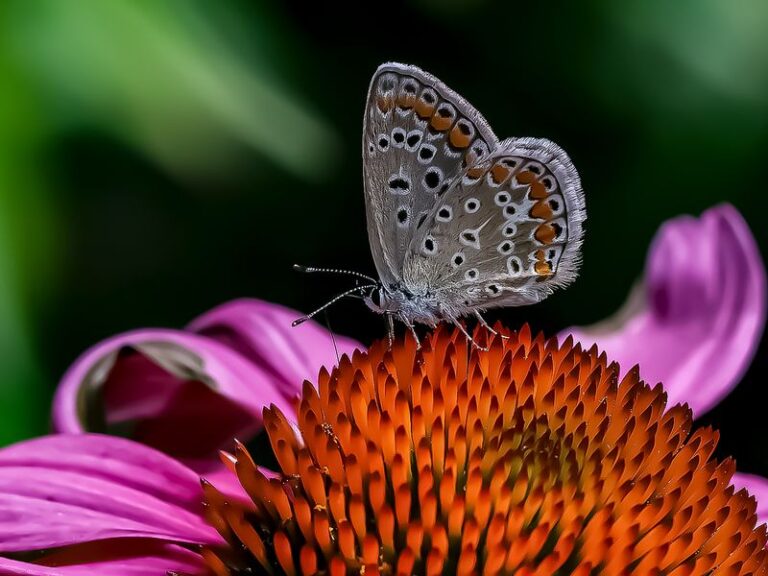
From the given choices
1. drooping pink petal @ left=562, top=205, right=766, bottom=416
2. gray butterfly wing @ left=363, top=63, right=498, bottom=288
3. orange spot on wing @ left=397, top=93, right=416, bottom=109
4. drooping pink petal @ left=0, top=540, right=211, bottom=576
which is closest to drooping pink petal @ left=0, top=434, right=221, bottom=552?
drooping pink petal @ left=0, top=540, right=211, bottom=576

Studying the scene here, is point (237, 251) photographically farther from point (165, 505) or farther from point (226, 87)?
point (165, 505)

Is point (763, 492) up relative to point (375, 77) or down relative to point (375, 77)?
down

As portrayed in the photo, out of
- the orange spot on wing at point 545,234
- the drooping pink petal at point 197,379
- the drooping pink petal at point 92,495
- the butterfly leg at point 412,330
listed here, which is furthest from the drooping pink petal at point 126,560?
the orange spot on wing at point 545,234

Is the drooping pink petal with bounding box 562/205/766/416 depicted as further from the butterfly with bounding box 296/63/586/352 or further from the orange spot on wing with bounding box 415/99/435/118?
the orange spot on wing with bounding box 415/99/435/118

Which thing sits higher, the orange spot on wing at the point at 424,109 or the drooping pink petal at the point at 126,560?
the orange spot on wing at the point at 424,109

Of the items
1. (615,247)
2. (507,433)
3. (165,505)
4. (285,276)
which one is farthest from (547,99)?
(165,505)

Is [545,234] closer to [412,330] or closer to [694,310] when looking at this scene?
[412,330]

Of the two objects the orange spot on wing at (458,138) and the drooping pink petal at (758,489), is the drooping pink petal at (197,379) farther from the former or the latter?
the drooping pink petal at (758,489)
